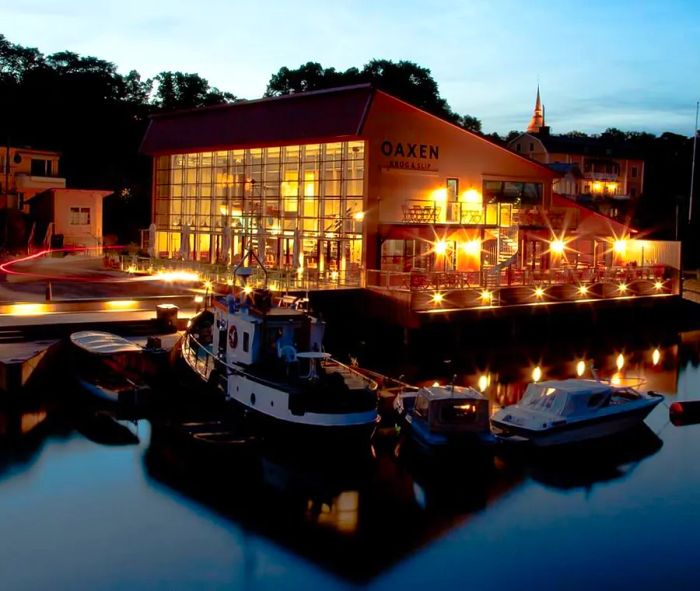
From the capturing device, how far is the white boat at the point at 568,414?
78.6 feet

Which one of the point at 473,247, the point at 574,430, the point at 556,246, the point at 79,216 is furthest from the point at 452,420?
the point at 79,216

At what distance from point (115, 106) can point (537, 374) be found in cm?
5622

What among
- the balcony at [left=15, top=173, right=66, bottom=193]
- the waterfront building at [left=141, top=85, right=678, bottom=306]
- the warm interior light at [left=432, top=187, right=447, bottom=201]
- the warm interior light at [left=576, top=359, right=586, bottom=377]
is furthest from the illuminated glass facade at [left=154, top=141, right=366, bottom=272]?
the warm interior light at [left=576, top=359, right=586, bottom=377]

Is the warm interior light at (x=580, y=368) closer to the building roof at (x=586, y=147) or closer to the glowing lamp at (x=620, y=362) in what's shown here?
the glowing lamp at (x=620, y=362)

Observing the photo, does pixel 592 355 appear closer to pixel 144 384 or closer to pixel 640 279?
pixel 640 279

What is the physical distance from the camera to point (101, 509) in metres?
19.7

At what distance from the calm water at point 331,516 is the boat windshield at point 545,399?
149 centimetres

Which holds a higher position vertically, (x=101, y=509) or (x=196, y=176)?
(x=196, y=176)

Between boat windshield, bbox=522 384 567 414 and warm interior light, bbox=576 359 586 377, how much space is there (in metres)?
10.6

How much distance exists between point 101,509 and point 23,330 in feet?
43.4

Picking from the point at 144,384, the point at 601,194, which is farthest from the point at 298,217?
the point at 601,194

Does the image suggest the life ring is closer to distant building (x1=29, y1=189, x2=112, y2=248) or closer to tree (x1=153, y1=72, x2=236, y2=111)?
distant building (x1=29, y1=189, x2=112, y2=248)

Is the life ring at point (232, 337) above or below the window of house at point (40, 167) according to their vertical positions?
below

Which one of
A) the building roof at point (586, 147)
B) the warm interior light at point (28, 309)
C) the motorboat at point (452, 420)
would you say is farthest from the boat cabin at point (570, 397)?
the building roof at point (586, 147)
